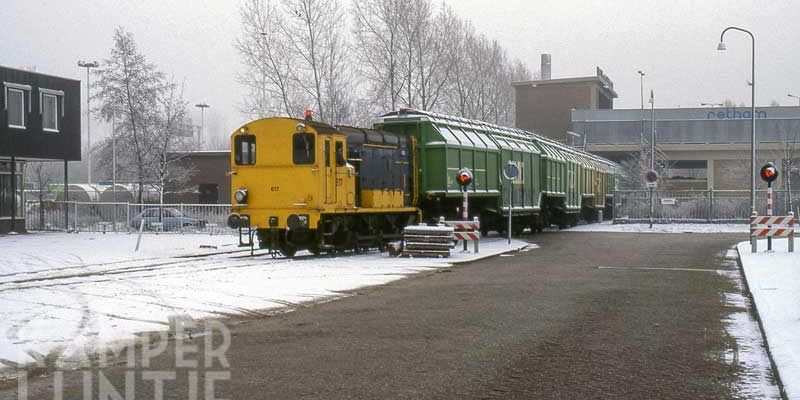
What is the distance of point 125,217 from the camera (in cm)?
3372

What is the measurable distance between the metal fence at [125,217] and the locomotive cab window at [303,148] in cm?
1158

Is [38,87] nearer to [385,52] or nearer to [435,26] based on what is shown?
[385,52]

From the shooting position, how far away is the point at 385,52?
45344 millimetres

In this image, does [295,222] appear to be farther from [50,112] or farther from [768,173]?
[50,112]

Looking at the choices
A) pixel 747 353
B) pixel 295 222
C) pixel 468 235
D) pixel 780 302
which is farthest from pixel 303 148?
pixel 747 353

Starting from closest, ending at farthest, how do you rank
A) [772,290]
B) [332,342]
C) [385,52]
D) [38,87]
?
[332,342] < [772,290] < [38,87] < [385,52]

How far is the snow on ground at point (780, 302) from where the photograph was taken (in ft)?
24.5

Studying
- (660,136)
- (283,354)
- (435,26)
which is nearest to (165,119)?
(435,26)

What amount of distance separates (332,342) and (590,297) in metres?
5.40

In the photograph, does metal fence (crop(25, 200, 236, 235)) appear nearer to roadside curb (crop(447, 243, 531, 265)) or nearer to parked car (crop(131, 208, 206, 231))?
parked car (crop(131, 208, 206, 231))

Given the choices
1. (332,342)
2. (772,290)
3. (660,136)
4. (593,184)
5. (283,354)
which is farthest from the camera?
(660,136)

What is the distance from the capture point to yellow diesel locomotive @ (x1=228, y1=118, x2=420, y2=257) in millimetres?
20750

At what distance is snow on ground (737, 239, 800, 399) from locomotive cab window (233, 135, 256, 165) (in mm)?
11601

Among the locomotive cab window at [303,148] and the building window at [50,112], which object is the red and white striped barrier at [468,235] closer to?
the locomotive cab window at [303,148]
